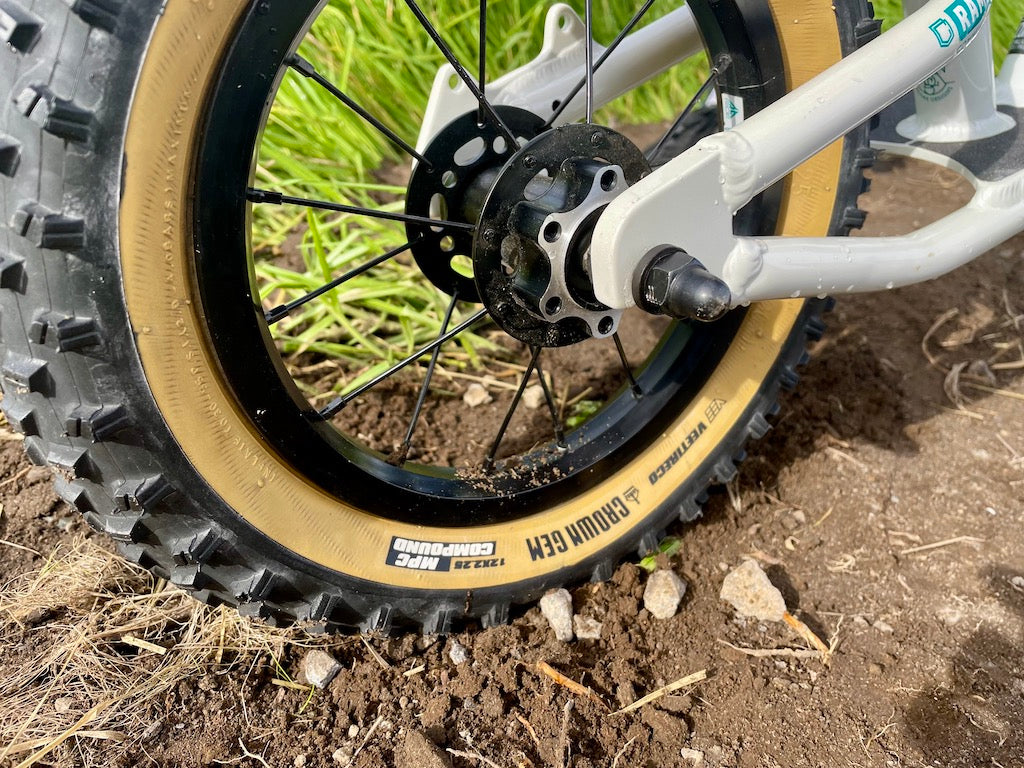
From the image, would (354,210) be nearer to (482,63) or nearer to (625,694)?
(482,63)

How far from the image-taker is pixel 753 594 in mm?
1450

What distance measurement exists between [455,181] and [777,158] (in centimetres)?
46

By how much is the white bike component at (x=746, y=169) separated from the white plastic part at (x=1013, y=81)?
0.45 meters

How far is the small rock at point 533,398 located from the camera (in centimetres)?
188

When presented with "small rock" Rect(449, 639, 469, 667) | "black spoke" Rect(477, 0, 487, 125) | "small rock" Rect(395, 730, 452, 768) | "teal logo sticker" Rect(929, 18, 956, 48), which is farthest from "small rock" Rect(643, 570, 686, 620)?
"teal logo sticker" Rect(929, 18, 956, 48)

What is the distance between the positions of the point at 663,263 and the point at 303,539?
59cm

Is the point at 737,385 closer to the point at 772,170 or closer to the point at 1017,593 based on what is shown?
the point at 772,170

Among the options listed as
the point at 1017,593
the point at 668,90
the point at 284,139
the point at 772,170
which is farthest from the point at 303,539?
the point at 668,90

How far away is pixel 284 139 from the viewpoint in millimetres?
2418

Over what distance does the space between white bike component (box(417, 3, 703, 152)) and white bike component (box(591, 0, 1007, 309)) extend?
0.37 m

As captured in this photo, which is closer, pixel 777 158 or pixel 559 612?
pixel 777 158

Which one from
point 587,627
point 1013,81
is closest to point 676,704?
point 587,627

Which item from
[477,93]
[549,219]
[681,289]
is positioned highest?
[477,93]

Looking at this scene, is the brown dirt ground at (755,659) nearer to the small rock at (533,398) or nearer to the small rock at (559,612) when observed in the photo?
the small rock at (559,612)
